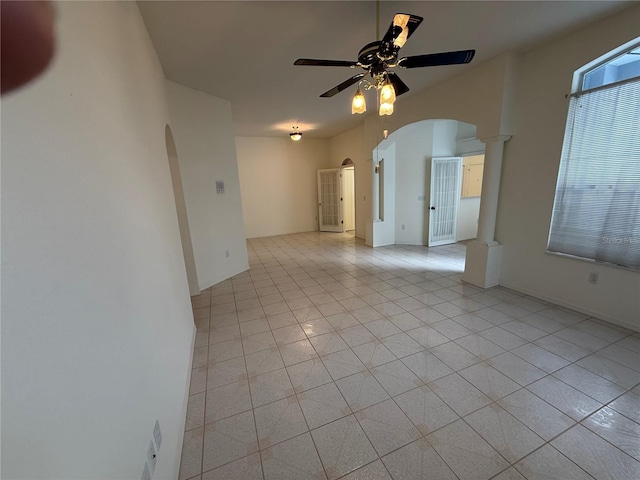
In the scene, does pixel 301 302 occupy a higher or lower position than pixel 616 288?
lower

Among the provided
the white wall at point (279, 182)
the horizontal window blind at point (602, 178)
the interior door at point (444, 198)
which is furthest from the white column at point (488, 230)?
the white wall at point (279, 182)

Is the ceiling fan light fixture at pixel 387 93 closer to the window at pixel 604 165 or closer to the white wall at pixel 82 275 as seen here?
the white wall at pixel 82 275

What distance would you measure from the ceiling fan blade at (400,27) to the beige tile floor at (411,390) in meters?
2.54

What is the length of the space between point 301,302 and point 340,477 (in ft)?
7.16

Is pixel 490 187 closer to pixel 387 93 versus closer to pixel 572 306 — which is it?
pixel 572 306

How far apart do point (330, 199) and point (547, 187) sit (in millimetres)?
5510

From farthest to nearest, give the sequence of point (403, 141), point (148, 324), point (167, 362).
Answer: point (403, 141) → point (167, 362) → point (148, 324)

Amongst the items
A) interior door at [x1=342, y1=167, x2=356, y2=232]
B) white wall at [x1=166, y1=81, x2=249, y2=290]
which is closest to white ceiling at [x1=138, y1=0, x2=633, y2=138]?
white wall at [x1=166, y1=81, x2=249, y2=290]

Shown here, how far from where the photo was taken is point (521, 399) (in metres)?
1.86

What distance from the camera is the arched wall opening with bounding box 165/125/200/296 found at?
3482mm

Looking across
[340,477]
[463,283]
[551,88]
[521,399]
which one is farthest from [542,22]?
[340,477]

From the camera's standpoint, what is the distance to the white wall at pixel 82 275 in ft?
1.79

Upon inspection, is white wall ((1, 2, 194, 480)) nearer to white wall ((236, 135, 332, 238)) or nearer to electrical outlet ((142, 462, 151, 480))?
electrical outlet ((142, 462, 151, 480))

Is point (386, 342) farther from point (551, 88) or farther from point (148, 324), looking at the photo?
point (551, 88)
